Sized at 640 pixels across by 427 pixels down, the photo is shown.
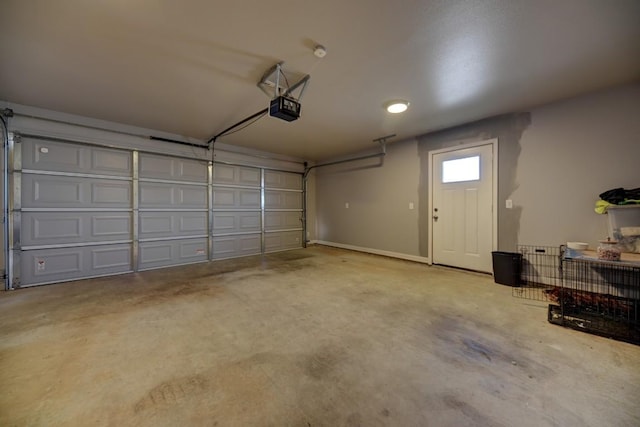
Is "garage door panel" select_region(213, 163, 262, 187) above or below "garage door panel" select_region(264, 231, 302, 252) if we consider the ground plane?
above

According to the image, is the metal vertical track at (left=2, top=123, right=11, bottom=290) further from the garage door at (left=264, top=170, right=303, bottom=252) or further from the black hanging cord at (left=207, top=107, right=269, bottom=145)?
the garage door at (left=264, top=170, right=303, bottom=252)

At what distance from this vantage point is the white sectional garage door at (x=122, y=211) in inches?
139

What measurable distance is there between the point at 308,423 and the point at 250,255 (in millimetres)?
4892

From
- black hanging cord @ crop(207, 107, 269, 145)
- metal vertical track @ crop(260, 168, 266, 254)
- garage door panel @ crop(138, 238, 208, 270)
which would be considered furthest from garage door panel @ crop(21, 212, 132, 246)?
metal vertical track @ crop(260, 168, 266, 254)

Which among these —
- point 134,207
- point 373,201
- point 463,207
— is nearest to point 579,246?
point 463,207

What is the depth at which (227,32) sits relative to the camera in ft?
6.77

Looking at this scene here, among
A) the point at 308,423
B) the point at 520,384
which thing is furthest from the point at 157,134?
the point at 520,384

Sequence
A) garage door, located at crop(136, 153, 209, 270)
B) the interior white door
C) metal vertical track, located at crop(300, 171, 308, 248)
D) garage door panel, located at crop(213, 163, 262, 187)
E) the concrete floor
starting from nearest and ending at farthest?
the concrete floor, the interior white door, garage door, located at crop(136, 153, 209, 270), garage door panel, located at crop(213, 163, 262, 187), metal vertical track, located at crop(300, 171, 308, 248)

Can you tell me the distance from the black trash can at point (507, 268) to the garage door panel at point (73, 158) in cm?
620

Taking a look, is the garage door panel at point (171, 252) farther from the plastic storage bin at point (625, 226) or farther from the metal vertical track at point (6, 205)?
the plastic storage bin at point (625, 226)

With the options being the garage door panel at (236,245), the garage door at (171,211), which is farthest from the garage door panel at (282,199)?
the garage door at (171,211)

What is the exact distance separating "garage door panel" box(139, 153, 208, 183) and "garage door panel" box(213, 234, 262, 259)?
4.54 feet

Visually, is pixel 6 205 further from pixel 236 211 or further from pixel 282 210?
pixel 282 210

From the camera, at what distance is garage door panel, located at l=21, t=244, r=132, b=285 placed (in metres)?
3.52
